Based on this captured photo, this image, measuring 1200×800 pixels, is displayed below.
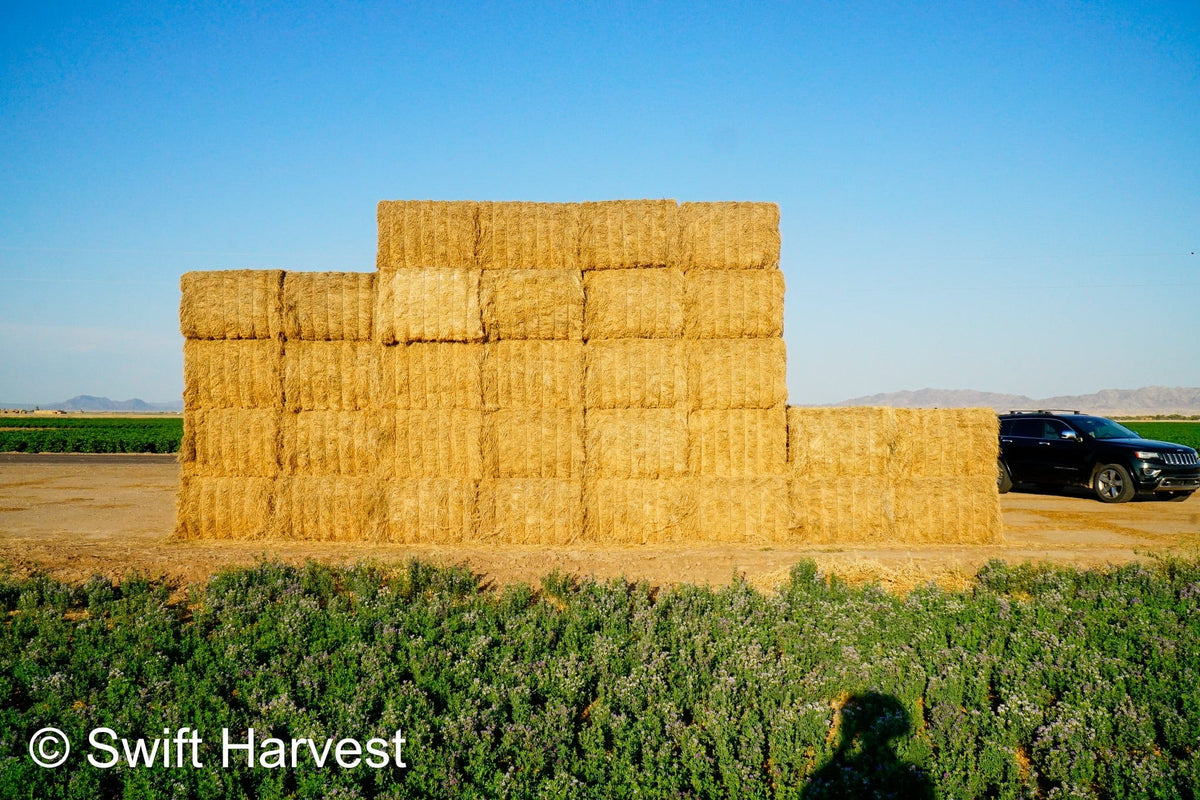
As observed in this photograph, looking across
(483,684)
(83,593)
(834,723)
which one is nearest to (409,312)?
(83,593)

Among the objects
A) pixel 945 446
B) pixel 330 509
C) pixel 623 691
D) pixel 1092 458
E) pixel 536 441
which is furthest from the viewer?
pixel 1092 458

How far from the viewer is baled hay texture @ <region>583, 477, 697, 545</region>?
12.8 meters

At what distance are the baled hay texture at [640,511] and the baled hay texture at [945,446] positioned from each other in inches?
145

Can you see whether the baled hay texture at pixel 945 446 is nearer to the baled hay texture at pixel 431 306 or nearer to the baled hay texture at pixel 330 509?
the baled hay texture at pixel 431 306

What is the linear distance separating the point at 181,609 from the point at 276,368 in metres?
5.01

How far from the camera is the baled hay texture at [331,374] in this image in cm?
1298

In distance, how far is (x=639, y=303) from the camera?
1276 cm

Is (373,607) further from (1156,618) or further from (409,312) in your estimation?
(1156,618)

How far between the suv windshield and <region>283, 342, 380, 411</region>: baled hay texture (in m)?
15.4

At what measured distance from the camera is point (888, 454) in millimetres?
13133

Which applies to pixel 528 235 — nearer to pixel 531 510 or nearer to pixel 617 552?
pixel 531 510

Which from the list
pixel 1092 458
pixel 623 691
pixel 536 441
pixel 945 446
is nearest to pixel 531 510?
pixel 536 441

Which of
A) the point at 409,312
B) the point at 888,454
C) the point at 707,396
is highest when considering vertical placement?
the point at 409,312

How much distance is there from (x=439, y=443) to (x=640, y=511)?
342 centimetres
